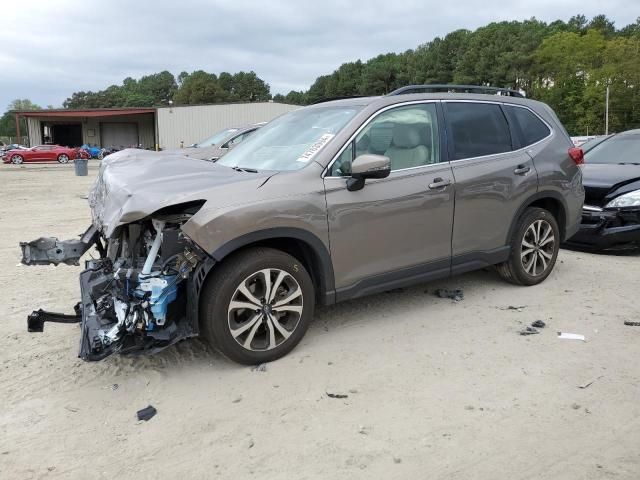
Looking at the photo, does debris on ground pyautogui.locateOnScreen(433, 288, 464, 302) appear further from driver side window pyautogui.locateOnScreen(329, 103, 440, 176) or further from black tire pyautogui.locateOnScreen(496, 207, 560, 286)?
driver side window pyautogui.locateOnScreen(329, 103, 440, 176)

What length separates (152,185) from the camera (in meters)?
3.73

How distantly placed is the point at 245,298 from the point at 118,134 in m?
52.3

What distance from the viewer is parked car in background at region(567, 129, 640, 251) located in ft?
21.5

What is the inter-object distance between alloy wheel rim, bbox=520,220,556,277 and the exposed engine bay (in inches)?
129

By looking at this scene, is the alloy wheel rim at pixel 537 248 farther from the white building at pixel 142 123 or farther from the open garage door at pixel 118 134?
the open garage door at pixel 118 134

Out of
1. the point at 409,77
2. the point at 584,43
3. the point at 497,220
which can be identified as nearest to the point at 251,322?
the point at 497,220

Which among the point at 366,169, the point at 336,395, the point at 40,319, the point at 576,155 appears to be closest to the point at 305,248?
the point at 366,169

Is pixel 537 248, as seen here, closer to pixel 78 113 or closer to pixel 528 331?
pixel 528 331

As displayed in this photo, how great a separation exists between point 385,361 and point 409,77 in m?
96.2

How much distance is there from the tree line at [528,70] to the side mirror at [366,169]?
33.5 m

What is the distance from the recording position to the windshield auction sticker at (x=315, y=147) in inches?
160

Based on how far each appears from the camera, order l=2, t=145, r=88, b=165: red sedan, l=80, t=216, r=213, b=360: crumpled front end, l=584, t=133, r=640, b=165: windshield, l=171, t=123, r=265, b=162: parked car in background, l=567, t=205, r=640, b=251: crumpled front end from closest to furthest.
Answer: l=80, t=216, r=213, b=360: crumpled front end
l=567, t=205, r=640, b=251: crumpled front end
l=584, t=133, r=640, b=165: windshield
l=171, t=123, r=265, b=162: parked car in background
l=2, t=145, r=88, b=165: red sedan

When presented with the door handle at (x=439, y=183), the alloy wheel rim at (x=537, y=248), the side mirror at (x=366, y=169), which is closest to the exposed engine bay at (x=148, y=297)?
the side mirror at (x=366, y=169)

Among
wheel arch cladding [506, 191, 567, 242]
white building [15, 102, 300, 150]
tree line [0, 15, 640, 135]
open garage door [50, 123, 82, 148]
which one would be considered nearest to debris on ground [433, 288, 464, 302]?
wheel arch cladding [506, 191, 567, 242]
